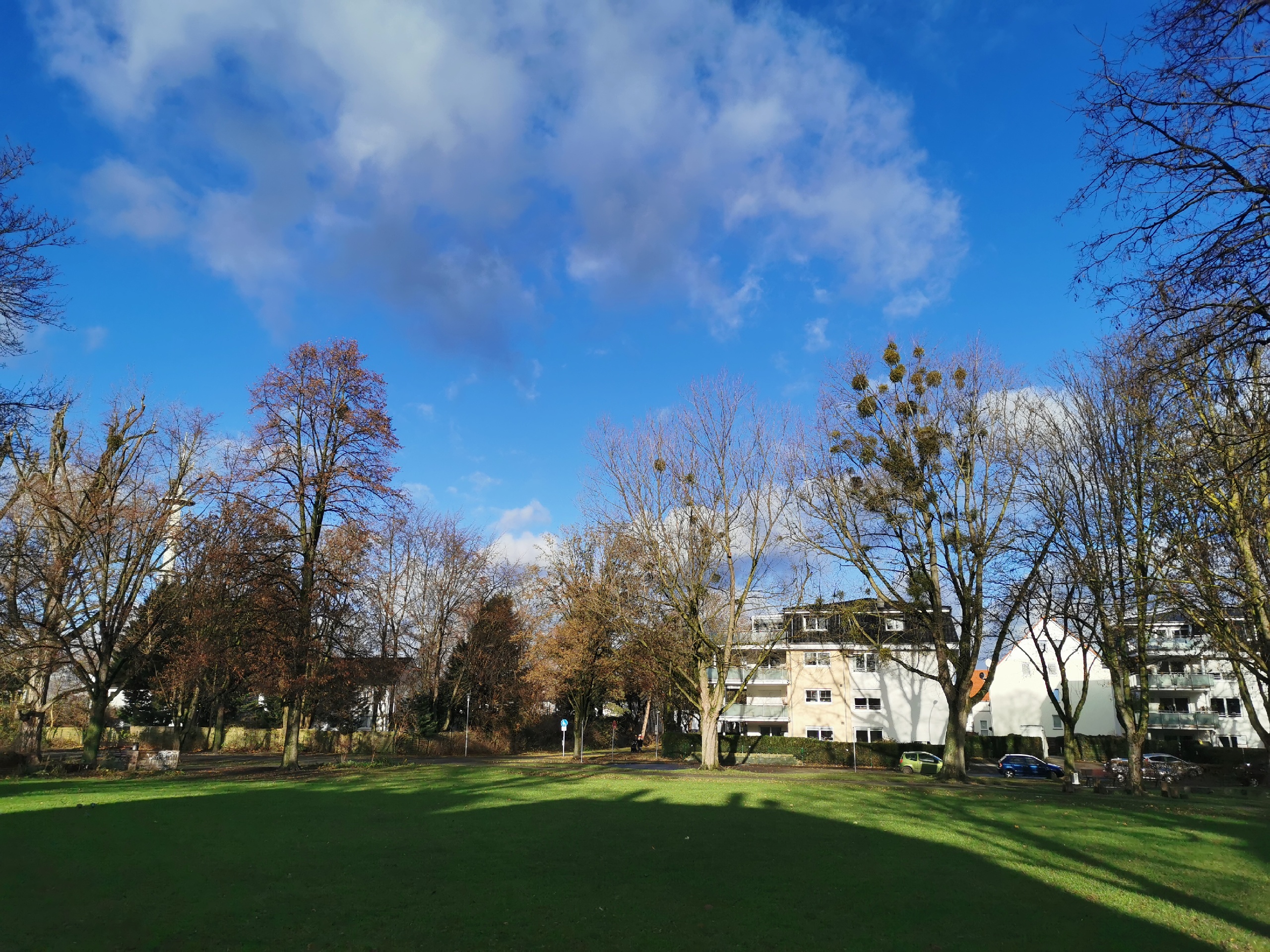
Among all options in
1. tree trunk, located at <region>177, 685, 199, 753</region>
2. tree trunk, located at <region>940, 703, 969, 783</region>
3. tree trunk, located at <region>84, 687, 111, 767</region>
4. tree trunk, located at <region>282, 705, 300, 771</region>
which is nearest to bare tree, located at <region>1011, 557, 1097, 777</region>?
tree trunk, located at <region>940, 703, 969, 783</region>

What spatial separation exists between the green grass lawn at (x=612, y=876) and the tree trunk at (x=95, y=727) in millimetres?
10120

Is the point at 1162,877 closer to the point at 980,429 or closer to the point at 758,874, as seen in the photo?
the point at 758,874

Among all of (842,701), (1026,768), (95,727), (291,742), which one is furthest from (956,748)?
(95,727)

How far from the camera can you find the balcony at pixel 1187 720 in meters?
60.2

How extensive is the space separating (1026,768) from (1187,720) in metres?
25.3

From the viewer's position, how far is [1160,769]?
33.6 m

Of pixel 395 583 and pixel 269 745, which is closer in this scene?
pixel 269 745

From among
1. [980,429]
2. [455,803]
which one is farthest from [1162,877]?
[980,429]

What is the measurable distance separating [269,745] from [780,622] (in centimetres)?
3612

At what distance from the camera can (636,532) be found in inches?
1575

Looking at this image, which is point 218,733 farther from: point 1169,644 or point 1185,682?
point 1185,682

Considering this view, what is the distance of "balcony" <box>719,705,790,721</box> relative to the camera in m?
61.8

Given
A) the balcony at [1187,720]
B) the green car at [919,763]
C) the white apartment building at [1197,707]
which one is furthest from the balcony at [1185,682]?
the green car at [919,763]

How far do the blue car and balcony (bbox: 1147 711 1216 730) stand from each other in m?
21.5
